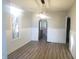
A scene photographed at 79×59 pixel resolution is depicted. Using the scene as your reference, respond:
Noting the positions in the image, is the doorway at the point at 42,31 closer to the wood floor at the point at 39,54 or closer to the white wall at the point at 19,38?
the white wall at the point at 19,38

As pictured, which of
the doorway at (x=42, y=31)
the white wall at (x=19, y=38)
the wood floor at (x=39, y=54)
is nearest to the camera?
the wood floor at (x=39, y=54)

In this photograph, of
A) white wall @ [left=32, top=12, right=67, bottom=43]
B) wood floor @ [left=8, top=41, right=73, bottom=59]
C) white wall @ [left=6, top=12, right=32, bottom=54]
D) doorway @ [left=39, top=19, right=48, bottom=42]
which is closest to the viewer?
wood floor @ [left=8, top=41, right=73, bottom=59]

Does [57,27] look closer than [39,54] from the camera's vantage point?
No

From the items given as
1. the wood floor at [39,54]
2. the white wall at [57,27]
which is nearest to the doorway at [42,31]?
the white wall at [57,27]

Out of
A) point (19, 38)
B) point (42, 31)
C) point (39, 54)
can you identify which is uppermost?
point (42, 31)

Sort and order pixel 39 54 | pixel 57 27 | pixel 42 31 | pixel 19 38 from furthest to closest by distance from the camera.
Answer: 1. pixel 42 31
2. pixel 57 27
3. pixel 19 38
4. pixel 39 54

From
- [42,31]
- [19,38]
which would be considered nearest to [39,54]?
[19,38]

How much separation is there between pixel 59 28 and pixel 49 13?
1632mm

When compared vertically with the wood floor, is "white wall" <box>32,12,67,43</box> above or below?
above

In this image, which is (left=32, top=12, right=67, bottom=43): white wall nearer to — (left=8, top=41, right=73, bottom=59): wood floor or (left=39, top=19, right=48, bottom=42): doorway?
(left=39, top=19, right=48, bottom=42): doorway

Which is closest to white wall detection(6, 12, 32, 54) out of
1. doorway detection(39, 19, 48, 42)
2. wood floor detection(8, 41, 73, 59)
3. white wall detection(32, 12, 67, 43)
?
wood floor detection(8, 41, 73, 59)

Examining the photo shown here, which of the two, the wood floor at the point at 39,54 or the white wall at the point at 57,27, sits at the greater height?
the white wall at the point at 57,27

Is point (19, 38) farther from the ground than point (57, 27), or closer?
closer

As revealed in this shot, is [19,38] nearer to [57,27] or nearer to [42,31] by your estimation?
[57,27]
